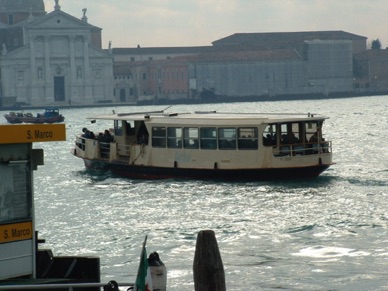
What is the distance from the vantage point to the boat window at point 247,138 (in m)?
23.9

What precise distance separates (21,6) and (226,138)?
99.1m

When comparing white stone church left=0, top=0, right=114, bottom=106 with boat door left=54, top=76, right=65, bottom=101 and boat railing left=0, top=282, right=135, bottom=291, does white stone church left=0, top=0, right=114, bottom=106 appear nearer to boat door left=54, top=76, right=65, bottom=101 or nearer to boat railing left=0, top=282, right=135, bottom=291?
boat door left=54, top=76, right=65, bottom=101

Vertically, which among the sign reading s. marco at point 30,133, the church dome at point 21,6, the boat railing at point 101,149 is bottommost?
the boat railing at point 101,149

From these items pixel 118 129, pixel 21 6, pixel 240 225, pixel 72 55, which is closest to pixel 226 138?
pixel 118 129

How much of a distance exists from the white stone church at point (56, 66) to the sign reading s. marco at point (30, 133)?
331 feet

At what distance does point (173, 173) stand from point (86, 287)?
52.2 ft

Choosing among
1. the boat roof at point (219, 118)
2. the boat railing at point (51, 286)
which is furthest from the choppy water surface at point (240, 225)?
the boat railing at point (51, 286)

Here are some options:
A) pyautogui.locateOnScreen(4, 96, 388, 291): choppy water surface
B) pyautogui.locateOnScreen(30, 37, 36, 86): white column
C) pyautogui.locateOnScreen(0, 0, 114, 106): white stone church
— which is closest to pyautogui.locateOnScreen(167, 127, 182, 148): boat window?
pyautogui.locateOnScreen(4, 96, 388, 291): choppy water surface

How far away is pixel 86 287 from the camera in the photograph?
905cm

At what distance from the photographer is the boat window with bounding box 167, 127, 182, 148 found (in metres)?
24.8

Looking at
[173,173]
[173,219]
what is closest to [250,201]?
[173,219]

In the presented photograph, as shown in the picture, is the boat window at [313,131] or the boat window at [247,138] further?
the boat window at [313,131]

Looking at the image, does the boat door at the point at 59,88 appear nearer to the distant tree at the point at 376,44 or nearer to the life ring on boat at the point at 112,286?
the distant tree at the point at 376,44

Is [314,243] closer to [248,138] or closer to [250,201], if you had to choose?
[250,201]
